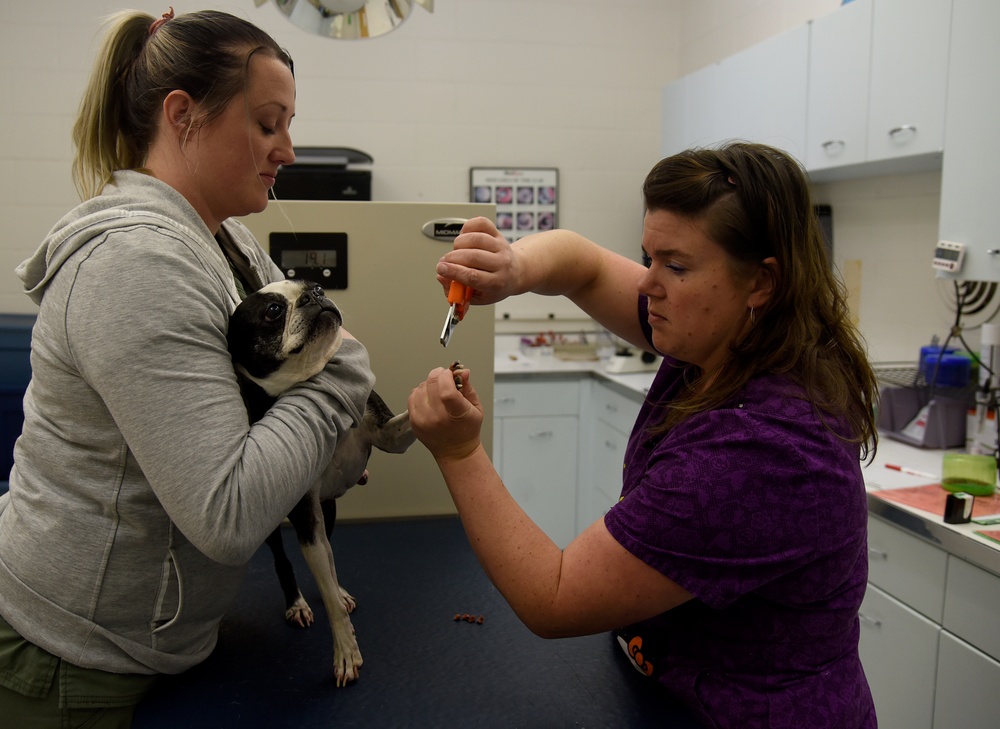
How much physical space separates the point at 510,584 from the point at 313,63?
142 inches

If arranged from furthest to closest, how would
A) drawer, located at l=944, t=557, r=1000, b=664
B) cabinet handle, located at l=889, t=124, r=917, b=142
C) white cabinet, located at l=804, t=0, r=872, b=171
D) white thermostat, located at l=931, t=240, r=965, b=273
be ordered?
white cabinet, located at l=804, t=0, r=872, b=171 < cabinet handle, located at l=889, t=124, r=917, b=142 < white thermostat, located at l=931, t=240, r=965, b=273 < drawer, located at l=944, t=557, r=1000, b=664

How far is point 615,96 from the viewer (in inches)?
162

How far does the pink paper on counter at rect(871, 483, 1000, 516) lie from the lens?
5.72ft

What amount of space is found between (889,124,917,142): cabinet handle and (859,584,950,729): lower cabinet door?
52.3 inches

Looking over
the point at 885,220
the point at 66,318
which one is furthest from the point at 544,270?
→ the point at 885,220

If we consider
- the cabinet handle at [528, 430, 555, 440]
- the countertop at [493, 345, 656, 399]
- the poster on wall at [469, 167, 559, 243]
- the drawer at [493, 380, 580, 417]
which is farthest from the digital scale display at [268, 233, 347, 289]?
the poster on wall at [469, 167, 559, 243]

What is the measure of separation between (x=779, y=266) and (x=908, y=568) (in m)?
1.29

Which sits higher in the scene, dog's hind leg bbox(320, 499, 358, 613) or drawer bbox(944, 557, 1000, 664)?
dog's hind leg bbox(320, 499, 358, 613)

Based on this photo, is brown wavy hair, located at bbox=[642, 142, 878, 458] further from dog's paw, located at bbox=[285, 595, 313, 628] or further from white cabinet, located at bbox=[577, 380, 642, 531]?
white cabinet, located at bbox=[577, 380, 642, 531]

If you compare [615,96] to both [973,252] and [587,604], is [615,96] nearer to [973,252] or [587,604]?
[973,252]

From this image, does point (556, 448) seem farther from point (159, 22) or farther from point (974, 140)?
point (159, 22)

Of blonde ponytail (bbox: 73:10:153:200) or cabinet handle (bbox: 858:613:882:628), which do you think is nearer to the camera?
blonde ponytail (bbox: 73:10:153:200)

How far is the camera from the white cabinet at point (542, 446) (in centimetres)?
357

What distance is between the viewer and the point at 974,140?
6.33 ft
